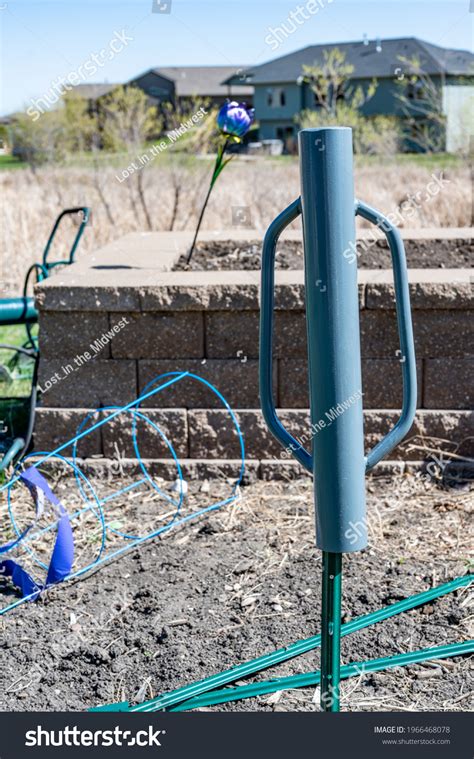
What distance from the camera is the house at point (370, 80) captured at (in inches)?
450

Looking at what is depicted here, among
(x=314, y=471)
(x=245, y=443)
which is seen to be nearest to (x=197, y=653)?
(x=314, y=471)

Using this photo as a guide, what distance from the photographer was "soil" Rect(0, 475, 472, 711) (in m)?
2.56

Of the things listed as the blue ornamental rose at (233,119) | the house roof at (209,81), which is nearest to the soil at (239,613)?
the blue ornamental rose at (233,119)

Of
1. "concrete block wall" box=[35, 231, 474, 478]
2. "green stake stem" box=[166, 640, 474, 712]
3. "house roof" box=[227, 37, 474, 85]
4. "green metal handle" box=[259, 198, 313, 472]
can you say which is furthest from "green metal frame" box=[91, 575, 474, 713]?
"house roof" box=[227, 37, 474, 85]

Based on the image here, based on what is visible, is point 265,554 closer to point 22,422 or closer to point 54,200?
point 22,422

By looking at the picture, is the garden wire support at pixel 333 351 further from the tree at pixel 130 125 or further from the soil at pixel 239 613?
the tree at pixel 130 125

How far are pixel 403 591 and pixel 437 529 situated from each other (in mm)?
562

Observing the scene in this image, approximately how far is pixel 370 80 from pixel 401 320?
1416 inches

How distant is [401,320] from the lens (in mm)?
1894

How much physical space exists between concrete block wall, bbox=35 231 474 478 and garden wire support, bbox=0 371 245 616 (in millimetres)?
72

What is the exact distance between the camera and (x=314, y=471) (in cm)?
188

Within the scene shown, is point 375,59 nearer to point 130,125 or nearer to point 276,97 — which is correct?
point 276,97

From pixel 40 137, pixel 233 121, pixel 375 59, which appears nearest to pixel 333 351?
pixel 233 121

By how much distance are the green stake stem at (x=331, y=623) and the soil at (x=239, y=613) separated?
56 cm
